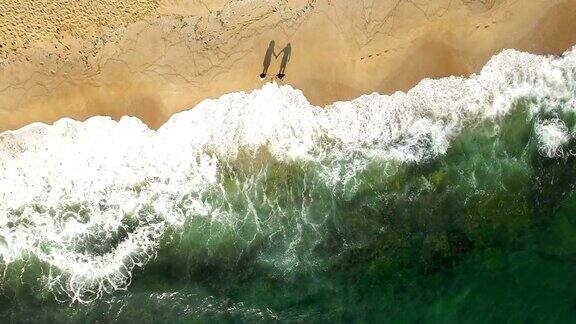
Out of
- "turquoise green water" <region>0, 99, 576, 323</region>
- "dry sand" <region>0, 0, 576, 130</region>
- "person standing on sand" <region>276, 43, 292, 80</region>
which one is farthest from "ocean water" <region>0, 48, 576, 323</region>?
"dry sand" <region>0, 0, 576, 130</region>

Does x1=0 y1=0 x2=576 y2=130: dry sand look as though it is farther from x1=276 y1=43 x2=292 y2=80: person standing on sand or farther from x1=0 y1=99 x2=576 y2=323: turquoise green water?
x1=0 y1=99 x2=576 y2=323: turquoise green water

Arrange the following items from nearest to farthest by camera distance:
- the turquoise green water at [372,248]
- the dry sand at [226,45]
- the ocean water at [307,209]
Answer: the dry sand at [226,45] → the ocean water at [307,209] → the turquoise green water at [372,248]

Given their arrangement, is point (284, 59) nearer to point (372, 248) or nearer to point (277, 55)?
point (277, 55)

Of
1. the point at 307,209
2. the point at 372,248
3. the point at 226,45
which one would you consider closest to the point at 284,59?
the point at 226,45

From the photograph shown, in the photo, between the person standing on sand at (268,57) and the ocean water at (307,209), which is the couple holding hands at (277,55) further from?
the ocean water at (307,209)

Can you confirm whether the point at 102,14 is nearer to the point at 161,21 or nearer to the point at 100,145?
the point at 161,21

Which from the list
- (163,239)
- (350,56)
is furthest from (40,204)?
(350,56)

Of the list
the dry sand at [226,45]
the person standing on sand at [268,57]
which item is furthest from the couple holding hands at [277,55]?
the dry sand at [226,45]
